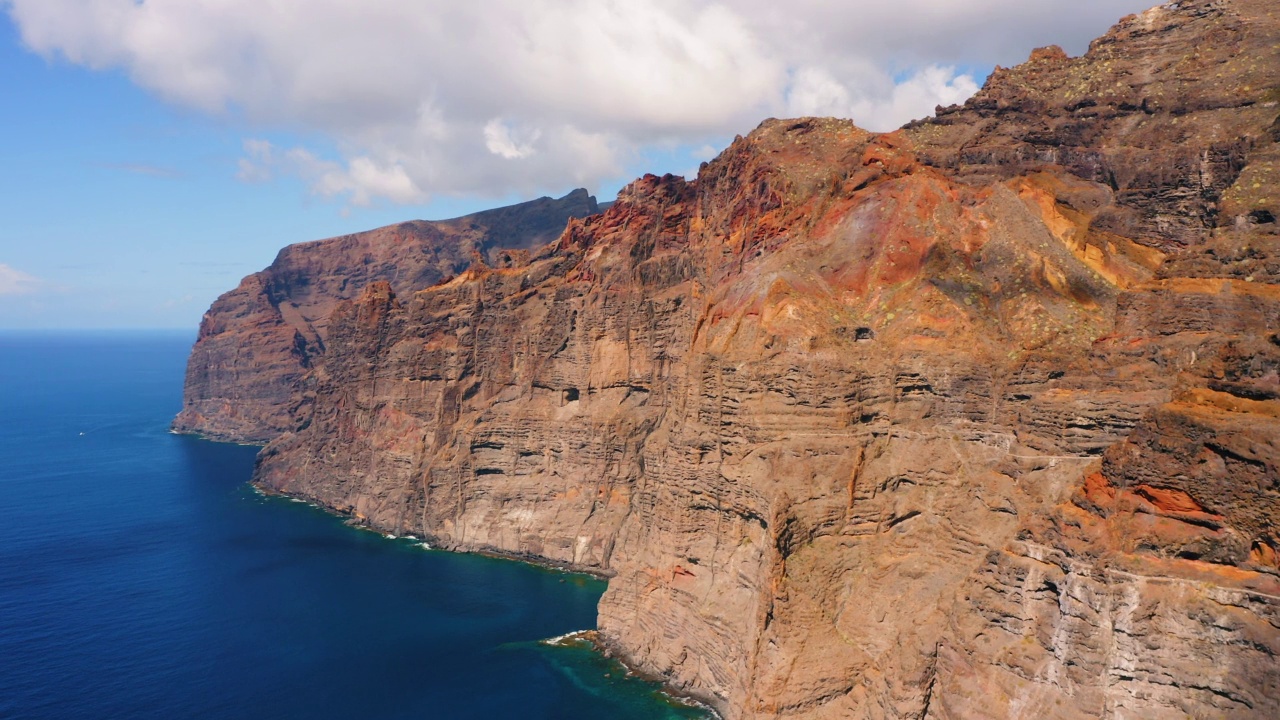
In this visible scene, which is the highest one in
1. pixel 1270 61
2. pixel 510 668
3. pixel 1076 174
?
pixel 1270 61

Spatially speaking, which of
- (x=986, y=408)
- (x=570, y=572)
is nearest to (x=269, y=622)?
(x=570, y=572)

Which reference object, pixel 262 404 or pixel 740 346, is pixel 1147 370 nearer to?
pixel 740 346

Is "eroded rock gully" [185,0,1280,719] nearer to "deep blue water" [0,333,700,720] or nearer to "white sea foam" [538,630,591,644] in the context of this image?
"white sea foam" [538,630,591,644]

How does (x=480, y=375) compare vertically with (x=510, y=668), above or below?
above

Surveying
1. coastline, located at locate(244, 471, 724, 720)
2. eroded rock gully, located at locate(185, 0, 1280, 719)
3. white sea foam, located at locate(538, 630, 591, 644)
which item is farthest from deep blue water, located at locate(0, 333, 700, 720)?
eroded rock gully, located at locate(185, 0, 1280, 719)

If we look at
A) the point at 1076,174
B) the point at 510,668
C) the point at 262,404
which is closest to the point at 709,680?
the point at 510,668
